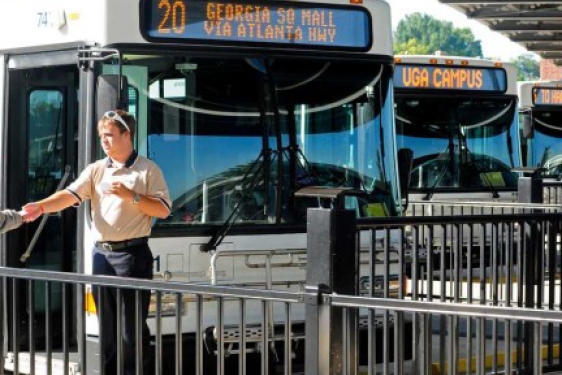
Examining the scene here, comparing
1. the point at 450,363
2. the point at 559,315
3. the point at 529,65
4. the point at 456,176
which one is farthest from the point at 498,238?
the point at 529,65

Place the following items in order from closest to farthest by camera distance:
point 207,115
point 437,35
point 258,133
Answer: point 207,115, point 258,133, point 437,35

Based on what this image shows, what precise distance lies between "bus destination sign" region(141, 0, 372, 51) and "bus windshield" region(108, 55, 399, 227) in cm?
14

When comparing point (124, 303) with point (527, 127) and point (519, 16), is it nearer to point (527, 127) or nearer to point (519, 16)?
point (527, 127)

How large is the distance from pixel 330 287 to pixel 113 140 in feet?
7.44

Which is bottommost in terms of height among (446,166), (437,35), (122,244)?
(122,244)

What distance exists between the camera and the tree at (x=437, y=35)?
613 feet

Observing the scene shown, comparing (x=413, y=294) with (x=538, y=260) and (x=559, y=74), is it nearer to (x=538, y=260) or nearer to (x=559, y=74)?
(x=538, y=260)

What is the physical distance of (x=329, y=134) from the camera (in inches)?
372

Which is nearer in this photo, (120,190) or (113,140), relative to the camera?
(120,190)

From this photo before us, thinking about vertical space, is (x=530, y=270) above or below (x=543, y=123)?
below

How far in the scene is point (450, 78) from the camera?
17.8m

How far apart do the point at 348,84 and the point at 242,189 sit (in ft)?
3.86

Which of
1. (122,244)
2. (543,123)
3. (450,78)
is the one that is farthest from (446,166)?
(122,244)

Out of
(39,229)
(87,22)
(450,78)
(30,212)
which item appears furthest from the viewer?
(450,78)
